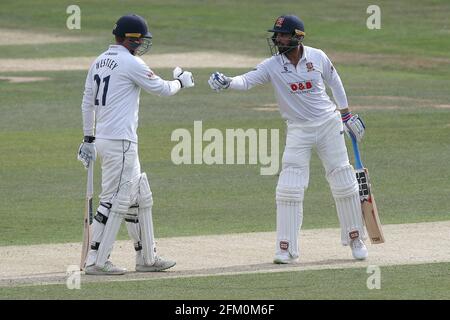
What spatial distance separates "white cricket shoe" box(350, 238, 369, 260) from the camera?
11.4 meters

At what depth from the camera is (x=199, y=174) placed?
17.5 meters

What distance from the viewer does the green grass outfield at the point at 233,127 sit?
10758 mm

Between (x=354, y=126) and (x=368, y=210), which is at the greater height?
(x=354, y=126)

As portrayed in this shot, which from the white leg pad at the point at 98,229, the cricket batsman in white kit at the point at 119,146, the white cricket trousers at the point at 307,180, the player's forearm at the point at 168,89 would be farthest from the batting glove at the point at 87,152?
the white cricket trousers at the point at 307,180

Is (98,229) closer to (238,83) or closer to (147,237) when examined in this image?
(147,237)

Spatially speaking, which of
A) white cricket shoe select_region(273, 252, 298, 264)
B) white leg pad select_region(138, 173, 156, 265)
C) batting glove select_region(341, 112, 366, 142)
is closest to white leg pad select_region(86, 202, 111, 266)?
white leg pad select_region(138, 173, 156, 265)

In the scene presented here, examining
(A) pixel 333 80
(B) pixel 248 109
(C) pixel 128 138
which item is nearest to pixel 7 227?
(C) pixel 128 138

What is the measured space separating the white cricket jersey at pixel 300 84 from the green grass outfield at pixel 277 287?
60.2 inches

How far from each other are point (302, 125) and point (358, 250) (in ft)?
3.95

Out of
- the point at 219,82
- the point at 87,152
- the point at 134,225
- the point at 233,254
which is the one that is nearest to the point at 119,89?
the point at 87,152

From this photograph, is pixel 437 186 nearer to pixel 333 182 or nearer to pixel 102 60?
pixel 333 182

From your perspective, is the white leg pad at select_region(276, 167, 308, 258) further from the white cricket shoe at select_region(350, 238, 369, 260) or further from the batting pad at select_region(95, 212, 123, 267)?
the batting pad at select_region(95, 212, 123, 267)

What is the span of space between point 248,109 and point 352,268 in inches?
513

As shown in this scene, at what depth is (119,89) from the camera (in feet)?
36.0
